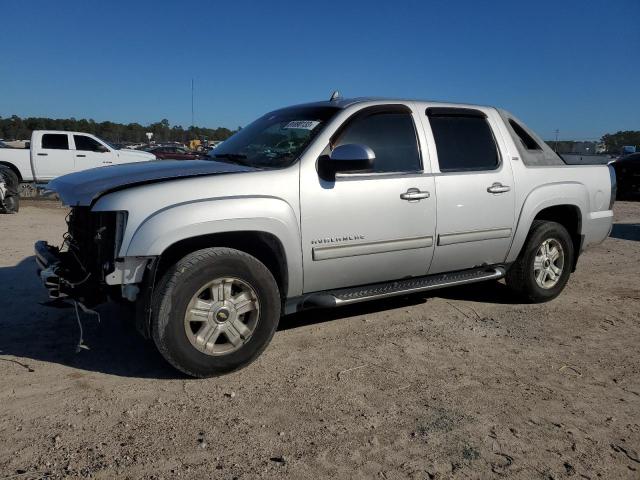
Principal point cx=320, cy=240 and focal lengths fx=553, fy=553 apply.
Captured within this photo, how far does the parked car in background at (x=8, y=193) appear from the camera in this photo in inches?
442

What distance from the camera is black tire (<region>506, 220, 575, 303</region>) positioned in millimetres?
5184

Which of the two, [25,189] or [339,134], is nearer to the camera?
[339,134]

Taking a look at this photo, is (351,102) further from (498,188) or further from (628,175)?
(628,175)

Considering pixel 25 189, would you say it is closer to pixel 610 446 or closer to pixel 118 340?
pixel 118 340

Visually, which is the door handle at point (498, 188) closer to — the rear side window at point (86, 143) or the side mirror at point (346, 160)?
the side mirror at point (346, 160)

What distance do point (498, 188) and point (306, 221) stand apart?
6.31 feet

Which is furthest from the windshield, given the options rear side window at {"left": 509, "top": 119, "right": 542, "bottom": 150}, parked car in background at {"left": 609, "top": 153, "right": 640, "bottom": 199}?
parked car in background at {"left": 609, "top": 153, "right": 640, "bottom": 199}

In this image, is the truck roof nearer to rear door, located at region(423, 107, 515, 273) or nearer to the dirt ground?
rear door, located at region(423, 107, 515, 273)

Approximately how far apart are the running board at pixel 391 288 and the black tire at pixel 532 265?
0.26m

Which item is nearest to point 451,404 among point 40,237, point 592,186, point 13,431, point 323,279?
point 323,279

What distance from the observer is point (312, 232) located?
385cm

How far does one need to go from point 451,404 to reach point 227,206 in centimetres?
183

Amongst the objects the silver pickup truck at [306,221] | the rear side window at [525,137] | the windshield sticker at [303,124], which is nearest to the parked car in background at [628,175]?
the rear side window at [525,137]

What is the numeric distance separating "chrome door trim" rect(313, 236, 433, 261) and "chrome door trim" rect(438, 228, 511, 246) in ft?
0.49
